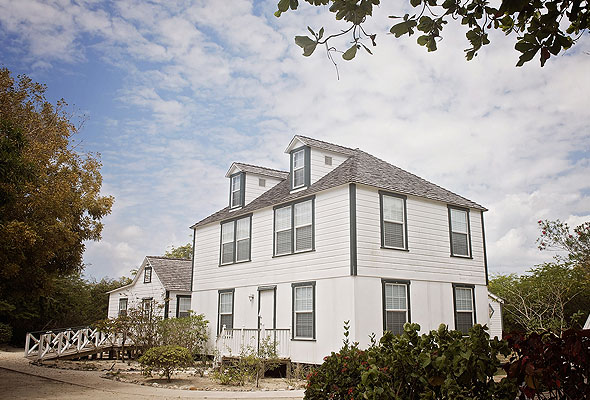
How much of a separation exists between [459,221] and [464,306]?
3.14 m

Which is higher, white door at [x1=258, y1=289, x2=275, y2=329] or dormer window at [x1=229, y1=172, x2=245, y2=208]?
dormer window at [x1=229, y1=172, x2=245, y2=208]

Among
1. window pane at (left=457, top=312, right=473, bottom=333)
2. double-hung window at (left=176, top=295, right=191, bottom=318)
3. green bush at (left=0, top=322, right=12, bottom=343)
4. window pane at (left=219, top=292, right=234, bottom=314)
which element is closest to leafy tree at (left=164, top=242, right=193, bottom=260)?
green bush at (left=0, top=322, right=12, bottom=343)

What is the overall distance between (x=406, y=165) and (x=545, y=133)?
533cm

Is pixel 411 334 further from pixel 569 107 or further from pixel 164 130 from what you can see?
pixel 164 130

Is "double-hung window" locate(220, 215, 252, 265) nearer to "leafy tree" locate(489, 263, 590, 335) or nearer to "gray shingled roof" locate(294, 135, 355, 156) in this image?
"gray shingled roof" locate(294, 135, 355, 156)

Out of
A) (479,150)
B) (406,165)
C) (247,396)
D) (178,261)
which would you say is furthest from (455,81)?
(178,261)

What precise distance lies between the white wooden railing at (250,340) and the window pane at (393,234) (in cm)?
455

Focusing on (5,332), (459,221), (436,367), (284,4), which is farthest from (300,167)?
(5,332)


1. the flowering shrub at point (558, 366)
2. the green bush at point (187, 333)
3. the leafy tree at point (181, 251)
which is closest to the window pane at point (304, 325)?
the green bush at point (187, 333)

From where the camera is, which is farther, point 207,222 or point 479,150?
point 207,222

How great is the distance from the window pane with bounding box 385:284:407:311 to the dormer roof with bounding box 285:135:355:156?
18.7 ft

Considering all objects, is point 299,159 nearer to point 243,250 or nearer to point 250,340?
point 243,250

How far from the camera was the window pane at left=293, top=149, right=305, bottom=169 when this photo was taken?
1869 centimetres

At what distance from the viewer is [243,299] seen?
65.0ft
